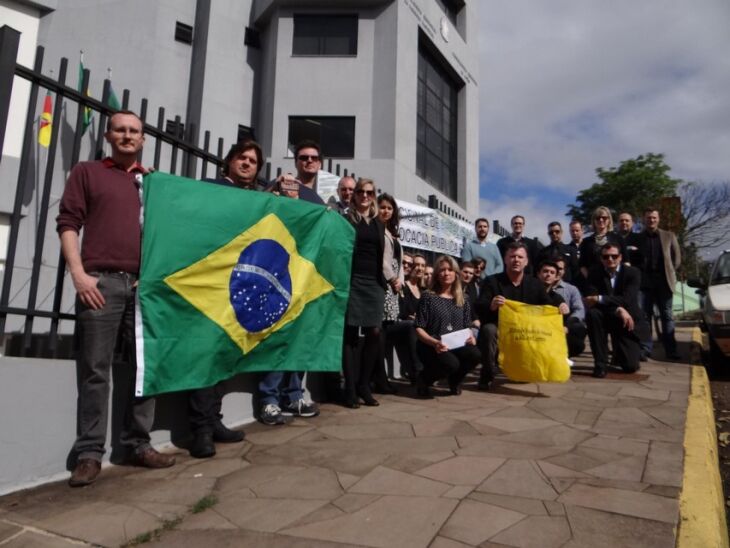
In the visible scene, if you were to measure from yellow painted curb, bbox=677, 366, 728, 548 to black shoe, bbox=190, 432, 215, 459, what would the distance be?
2503 mm

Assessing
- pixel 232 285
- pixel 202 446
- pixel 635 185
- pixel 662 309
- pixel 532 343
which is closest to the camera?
pixel 202 446

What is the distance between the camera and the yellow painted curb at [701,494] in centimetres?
205

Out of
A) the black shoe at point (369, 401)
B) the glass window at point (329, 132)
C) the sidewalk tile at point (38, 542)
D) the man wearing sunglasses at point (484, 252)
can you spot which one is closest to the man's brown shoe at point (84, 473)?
the sidewalk tile at point (38, 542)

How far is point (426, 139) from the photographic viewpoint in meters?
18.6

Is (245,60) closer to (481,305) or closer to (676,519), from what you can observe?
(481,305)

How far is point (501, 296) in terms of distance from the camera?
5359mm

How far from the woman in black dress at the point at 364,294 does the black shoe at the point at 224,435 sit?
1.23 metres

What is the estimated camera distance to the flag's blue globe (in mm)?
3465

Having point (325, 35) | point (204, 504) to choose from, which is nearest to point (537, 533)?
point (204, 504)

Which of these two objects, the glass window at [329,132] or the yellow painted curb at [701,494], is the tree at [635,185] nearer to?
the glass window at [329,132]

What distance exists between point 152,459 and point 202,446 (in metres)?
0.31

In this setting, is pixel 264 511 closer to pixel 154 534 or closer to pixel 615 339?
pixel 154 534

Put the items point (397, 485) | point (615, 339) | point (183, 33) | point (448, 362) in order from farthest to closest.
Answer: point (183, 33), point (615, 339), point (448, 362), point (397, 485)

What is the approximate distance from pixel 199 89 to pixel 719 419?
1636cm
